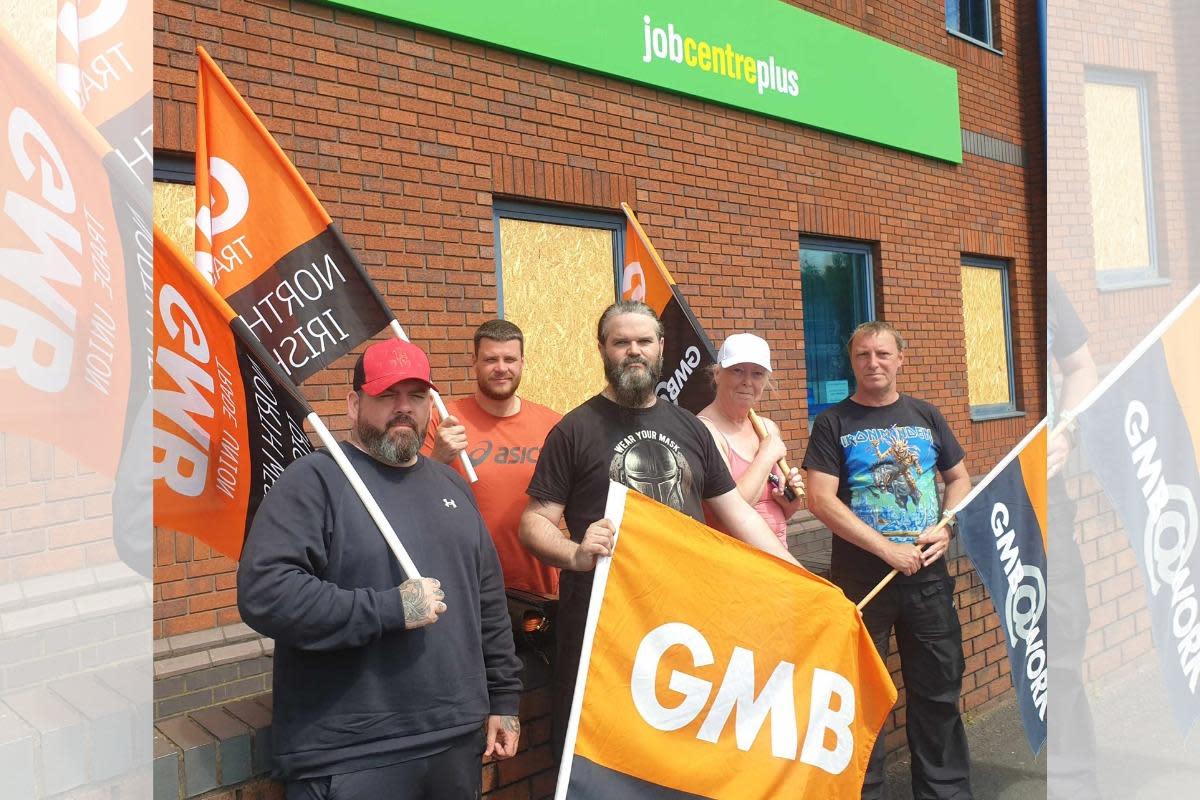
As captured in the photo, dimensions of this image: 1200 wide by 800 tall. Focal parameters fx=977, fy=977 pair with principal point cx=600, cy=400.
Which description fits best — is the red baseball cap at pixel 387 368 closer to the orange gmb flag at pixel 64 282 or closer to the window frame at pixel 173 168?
the orange gmb flag at pixel 64 282

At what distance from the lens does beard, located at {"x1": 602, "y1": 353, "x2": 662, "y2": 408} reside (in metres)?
3.16

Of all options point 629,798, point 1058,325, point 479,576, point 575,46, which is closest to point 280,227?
point 479,576

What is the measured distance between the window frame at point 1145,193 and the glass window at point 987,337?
804 centimetres

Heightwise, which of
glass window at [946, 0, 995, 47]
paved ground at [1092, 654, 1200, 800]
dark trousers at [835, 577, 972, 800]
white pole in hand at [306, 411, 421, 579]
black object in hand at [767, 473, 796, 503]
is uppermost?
glass window at [946, 0, 995, 47]

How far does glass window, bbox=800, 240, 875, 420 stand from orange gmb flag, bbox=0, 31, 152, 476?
6.94m

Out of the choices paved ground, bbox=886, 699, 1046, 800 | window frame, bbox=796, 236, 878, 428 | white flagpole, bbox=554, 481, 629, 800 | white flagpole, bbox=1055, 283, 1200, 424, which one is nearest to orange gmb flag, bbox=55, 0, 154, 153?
white flagpole, bbox=554, 481, 629, 800

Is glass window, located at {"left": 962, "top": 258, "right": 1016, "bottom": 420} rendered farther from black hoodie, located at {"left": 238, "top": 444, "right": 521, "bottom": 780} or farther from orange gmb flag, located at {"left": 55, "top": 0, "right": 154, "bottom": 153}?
orange gmb flag, located at {"left": 55, "top": 0, "right": 154, "bottom": 153}

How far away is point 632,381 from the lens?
316 centimetres

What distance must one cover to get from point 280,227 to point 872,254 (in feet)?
21.6

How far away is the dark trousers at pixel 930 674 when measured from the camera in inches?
157

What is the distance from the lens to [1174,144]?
2045 mm

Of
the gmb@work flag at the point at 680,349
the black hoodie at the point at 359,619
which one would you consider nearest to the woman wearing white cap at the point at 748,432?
the gmb@work flag at the point at 680,349

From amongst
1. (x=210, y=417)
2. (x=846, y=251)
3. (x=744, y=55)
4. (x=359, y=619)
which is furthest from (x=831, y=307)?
(x=359, y=619)

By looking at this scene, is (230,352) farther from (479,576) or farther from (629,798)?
(629,798)
